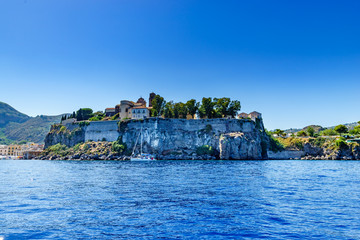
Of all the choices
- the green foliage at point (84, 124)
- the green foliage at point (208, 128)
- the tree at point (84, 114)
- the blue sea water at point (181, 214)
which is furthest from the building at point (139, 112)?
the blue sea water at point (181, 214)

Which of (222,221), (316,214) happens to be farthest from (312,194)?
(222,221)

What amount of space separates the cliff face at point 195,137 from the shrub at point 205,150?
0.30 m

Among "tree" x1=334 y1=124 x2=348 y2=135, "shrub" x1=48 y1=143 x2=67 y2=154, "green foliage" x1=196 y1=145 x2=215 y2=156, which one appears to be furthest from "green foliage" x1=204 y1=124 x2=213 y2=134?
"tree" x1=334 y1=124 x2=348 y2=135

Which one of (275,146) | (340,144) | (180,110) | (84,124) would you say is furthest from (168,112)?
(340,144)

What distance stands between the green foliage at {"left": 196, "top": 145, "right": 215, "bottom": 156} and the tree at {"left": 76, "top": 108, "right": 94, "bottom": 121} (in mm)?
49222

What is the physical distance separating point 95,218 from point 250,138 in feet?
209

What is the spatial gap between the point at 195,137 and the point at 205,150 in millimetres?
4808

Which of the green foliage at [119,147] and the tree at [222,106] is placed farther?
the tree at [222,106]

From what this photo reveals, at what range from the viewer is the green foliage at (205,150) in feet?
225

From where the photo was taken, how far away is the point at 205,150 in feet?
226

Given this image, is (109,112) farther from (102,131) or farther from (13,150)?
(13,150)

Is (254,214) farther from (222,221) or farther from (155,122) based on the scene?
(155,122)

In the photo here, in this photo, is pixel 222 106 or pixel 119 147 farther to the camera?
pixel 222 106

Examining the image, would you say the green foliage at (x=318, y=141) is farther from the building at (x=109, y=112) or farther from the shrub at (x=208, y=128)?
the building at (x=109, y=112)
